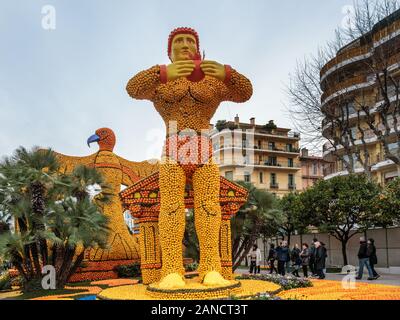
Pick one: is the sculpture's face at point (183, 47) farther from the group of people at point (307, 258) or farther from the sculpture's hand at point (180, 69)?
the group of people at point (307, 258)

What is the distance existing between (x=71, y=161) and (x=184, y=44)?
912cm

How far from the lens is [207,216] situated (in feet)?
24.0

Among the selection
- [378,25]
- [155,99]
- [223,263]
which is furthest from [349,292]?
[378,25]

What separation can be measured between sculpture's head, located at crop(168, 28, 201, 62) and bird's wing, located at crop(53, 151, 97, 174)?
8448mm

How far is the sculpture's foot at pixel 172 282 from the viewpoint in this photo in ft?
22.1

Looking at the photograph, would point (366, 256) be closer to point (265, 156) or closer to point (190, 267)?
point (190, 267)

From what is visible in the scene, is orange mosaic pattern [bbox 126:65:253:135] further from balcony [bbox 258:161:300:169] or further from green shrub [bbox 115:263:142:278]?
balcony [bbox 258:161:300:169]

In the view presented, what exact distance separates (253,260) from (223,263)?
7.70 metres

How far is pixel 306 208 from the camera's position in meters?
19.1

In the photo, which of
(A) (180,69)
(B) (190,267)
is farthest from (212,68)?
(B) (190,267)

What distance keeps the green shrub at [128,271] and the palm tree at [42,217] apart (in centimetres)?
205

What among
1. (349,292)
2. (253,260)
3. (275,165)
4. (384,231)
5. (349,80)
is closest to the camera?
(349,292)

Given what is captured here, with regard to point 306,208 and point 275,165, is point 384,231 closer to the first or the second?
point 306,208

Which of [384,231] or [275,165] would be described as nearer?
[384,231]
